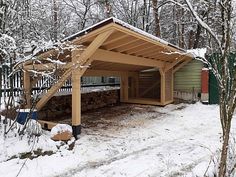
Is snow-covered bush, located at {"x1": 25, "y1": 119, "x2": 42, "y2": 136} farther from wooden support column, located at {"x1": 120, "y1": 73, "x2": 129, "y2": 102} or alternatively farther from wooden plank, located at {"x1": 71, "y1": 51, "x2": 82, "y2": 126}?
wooden support column, located at {"x1": 120, "y1": 73, "x2": 129, "y2": 102}

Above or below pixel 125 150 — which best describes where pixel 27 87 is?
above

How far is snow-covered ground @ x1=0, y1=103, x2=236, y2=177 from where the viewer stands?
4.67 metres

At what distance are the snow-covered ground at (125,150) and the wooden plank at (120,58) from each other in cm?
205

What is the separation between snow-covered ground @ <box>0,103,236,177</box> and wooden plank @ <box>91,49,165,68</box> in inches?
80.6

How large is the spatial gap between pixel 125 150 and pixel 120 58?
11.7 feet

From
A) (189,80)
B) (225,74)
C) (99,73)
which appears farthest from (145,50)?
(225,74)

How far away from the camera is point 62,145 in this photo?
5.99 metres

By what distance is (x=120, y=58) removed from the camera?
28.0ft

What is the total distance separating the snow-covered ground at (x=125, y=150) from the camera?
467 cm

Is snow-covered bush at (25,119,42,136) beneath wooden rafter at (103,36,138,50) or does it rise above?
beneath

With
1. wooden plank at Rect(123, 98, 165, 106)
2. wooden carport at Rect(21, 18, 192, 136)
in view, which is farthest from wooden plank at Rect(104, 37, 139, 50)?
wooden plank at Rect(123, 98, 165, 106)

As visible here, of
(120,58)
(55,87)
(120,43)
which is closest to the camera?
(55,87)

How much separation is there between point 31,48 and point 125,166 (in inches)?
134

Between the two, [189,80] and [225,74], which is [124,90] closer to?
[189,80]
